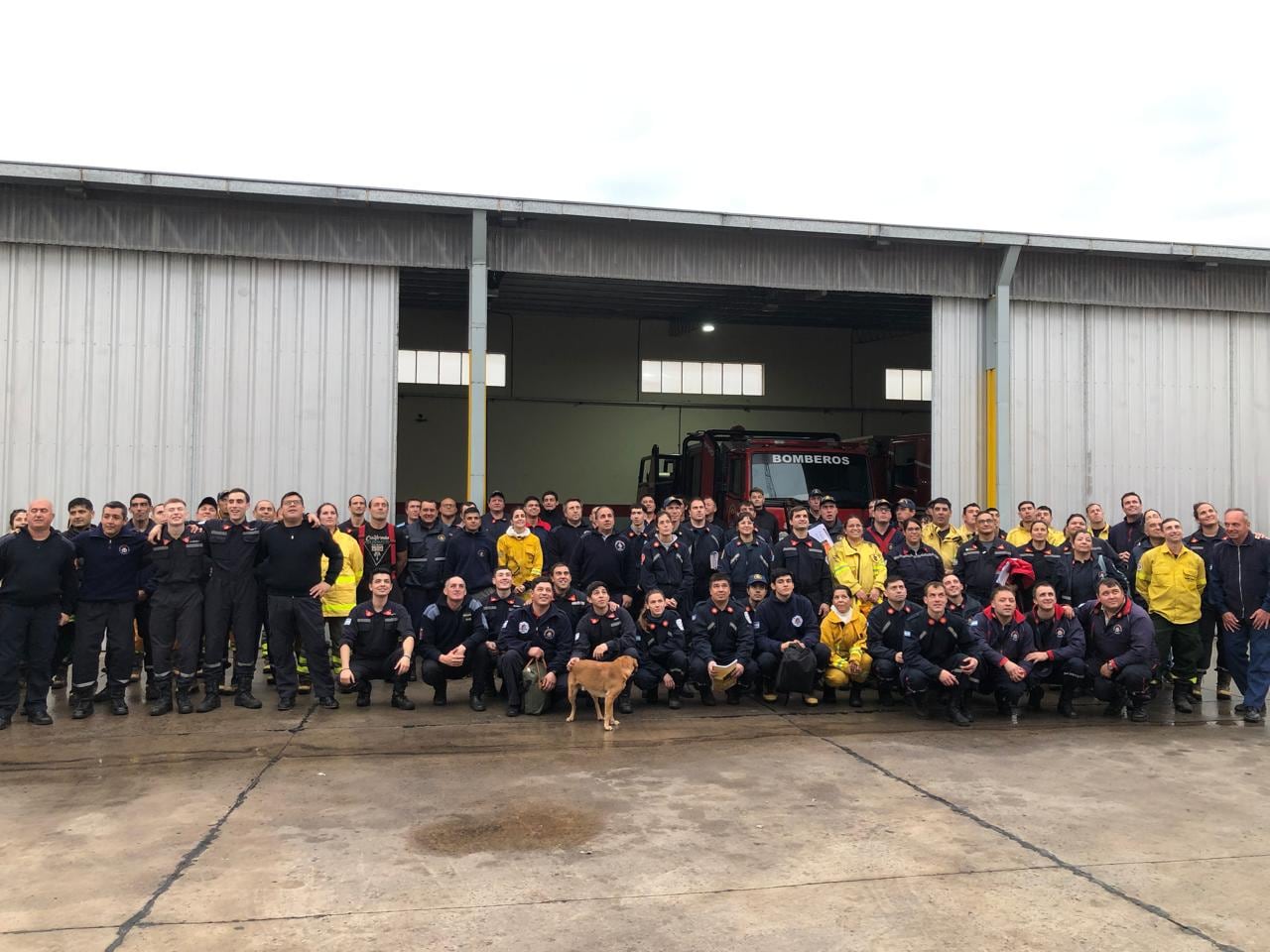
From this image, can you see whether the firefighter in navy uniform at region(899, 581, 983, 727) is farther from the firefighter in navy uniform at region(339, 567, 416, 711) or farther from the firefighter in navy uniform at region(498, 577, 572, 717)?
the firefighter in navy uniform at region(339, 567, 416, 711)

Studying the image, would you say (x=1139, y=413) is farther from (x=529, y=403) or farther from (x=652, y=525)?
(x=529, y=403)

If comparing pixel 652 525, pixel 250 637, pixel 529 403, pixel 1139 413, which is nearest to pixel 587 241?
pixel 652 525

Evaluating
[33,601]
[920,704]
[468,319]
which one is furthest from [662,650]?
[468,319]

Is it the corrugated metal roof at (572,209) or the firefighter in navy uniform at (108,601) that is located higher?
the corrugated metal roof at (572,209)

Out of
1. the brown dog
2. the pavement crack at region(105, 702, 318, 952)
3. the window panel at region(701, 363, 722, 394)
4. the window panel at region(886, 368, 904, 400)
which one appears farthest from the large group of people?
the window panel at region(886, 368, 904, 400)

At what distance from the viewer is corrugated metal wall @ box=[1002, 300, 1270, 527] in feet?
41.1

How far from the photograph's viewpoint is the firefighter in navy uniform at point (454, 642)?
7.86 m

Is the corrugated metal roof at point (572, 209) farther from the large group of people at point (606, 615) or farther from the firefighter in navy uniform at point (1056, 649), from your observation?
the firefighter in navy uniform at point (1056, 649)

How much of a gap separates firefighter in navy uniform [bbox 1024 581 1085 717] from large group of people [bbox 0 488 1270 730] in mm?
16

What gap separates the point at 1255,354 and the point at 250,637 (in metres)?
12.7

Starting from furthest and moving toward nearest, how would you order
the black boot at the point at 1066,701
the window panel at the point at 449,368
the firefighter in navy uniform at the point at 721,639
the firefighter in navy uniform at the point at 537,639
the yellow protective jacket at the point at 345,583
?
the window panel at the point at 449,368 → the yellow protective jacket at the point at 345,583 → the firefighter in navy uniform at the point at 721,639 → the black boot at the point at 1066,701 → the firefighter in navy uniform at the point at 537,639

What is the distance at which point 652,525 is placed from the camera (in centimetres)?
925

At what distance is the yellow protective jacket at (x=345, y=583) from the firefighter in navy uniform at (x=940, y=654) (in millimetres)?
4415

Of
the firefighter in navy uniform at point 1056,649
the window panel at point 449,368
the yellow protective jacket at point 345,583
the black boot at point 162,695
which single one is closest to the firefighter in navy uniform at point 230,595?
the black boot at point 162,695
